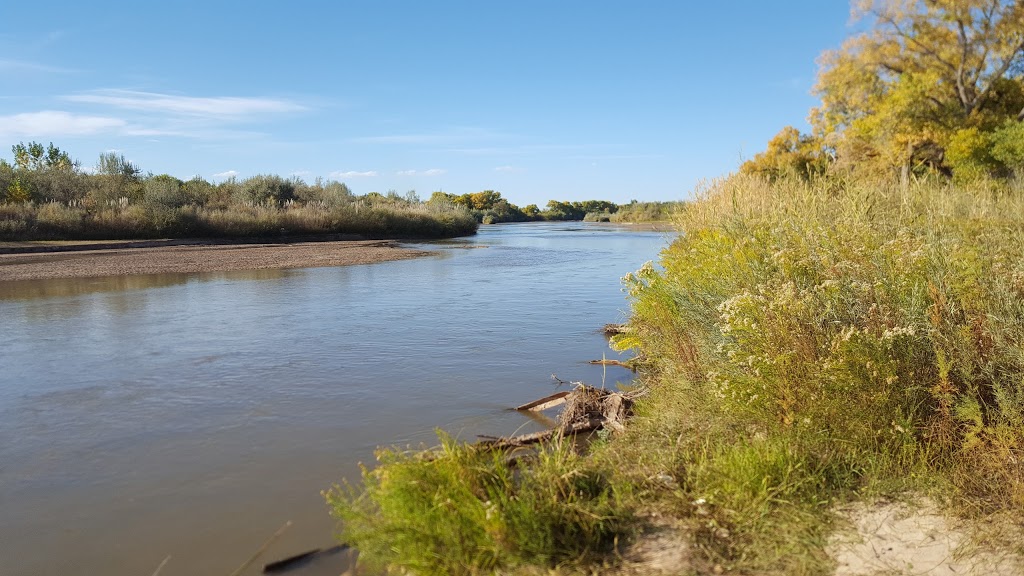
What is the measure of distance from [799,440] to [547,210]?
104 meters

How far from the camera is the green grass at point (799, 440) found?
318cm

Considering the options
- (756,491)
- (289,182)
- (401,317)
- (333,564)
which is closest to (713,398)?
(756,491)

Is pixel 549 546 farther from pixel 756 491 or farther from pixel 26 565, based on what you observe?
pixel 26 565

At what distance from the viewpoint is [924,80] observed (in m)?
28.0

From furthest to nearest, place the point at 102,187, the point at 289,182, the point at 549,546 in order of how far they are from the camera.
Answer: the point at 289,182
the point at 102,187
the point at 549,546

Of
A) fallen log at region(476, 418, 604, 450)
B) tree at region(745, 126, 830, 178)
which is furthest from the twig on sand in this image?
tree at region(745, 126, 830, 178)

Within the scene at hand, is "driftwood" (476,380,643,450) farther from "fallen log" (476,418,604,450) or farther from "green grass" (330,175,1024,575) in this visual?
"green grass" (330,175,1024,575)

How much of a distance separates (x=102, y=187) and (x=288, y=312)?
1198 inches

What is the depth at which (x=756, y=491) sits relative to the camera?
353 cm

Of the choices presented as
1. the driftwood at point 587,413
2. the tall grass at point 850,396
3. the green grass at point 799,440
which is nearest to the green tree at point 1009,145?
the tall grass at point 850,396

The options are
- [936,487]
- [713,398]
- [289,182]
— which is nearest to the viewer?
[936,487]

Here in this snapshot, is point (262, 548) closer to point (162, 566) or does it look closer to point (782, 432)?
point (162, 566)

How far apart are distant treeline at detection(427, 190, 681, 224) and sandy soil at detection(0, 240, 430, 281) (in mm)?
43546

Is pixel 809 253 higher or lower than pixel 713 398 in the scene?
higher
